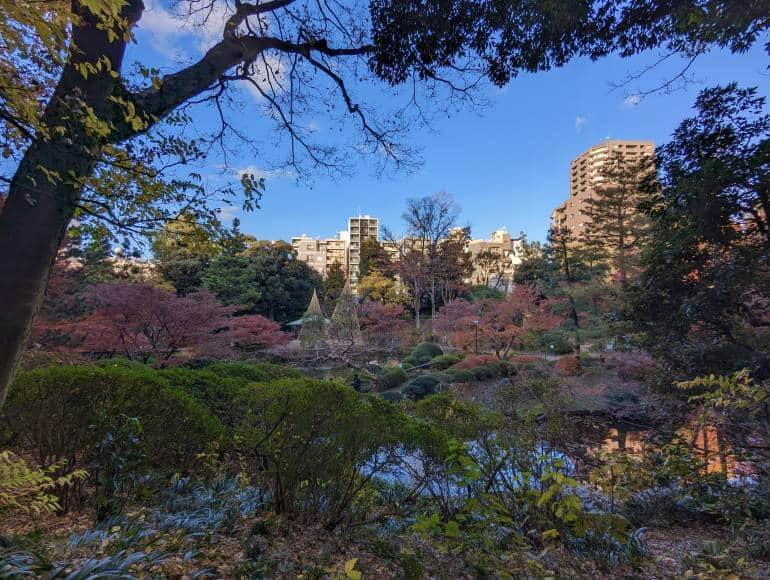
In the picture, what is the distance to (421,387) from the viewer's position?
1060 cm

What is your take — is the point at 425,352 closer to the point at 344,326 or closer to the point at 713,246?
the point at 344,326

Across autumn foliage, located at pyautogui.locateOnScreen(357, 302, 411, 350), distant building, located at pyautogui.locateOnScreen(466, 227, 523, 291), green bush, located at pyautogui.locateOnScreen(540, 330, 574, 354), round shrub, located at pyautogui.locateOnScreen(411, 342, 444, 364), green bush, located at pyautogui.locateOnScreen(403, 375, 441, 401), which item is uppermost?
distant building, located at pyautogui.locateOnScreen(466, 227, 523, 291)

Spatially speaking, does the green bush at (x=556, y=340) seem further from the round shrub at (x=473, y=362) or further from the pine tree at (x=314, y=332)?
the pine tree at (x=314, y=332)

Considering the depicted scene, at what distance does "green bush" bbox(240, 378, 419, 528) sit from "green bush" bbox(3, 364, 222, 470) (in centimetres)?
60

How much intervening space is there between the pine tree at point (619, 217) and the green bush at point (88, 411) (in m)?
12.6

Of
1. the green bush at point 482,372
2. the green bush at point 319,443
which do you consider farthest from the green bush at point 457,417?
the green bush at point 482,372

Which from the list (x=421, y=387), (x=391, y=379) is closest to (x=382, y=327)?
(x=391, y=379)

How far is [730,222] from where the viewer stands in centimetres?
388

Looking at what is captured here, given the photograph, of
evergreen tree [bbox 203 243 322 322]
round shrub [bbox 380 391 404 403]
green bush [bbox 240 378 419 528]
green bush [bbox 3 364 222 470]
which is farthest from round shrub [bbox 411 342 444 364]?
green bush [bbox 3 364 222 470]

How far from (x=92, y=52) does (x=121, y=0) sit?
0.93 metres

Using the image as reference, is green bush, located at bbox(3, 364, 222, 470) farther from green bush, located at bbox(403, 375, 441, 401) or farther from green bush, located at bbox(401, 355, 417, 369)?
green bush, located at bbox(401, 355, 417, 369)

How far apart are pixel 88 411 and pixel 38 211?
1541 millimetres

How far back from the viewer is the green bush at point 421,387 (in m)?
10.4

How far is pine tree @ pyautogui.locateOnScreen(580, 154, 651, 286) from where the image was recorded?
12.0 m
